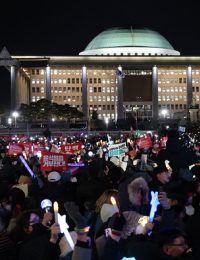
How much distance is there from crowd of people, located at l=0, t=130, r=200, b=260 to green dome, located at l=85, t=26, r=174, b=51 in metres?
Result: 102

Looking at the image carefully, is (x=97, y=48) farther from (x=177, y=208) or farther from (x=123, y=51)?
(x=177, y=208)

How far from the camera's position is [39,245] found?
4207 millimetres

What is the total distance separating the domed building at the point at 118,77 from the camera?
9762cm

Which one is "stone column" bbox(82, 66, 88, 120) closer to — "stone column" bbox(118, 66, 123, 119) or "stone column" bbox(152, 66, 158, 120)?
"stone column" bbox(118, 66, 123, 119)

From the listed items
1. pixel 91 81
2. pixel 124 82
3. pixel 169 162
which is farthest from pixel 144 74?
pixel 169 162

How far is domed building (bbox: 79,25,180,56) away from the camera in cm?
10600

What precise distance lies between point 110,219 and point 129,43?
10675 centimetres

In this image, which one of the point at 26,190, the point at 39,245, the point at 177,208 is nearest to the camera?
the point at 39,245

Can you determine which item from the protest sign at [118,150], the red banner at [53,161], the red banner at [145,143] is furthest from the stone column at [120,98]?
the red banner at [53,161]

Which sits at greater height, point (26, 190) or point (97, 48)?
point (97, 48)

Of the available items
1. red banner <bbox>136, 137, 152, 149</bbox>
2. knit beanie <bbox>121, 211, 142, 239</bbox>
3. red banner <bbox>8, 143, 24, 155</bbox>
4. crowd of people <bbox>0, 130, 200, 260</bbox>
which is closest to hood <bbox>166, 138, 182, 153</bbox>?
crowd of people <bbox>0, 130, 200, 260</bbox>

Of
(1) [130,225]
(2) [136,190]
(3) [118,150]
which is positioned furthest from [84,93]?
(1) [130,225]

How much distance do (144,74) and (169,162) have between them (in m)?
96.3

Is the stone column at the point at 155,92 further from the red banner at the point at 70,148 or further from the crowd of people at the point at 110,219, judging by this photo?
the crowd of people at the point at 110,219
